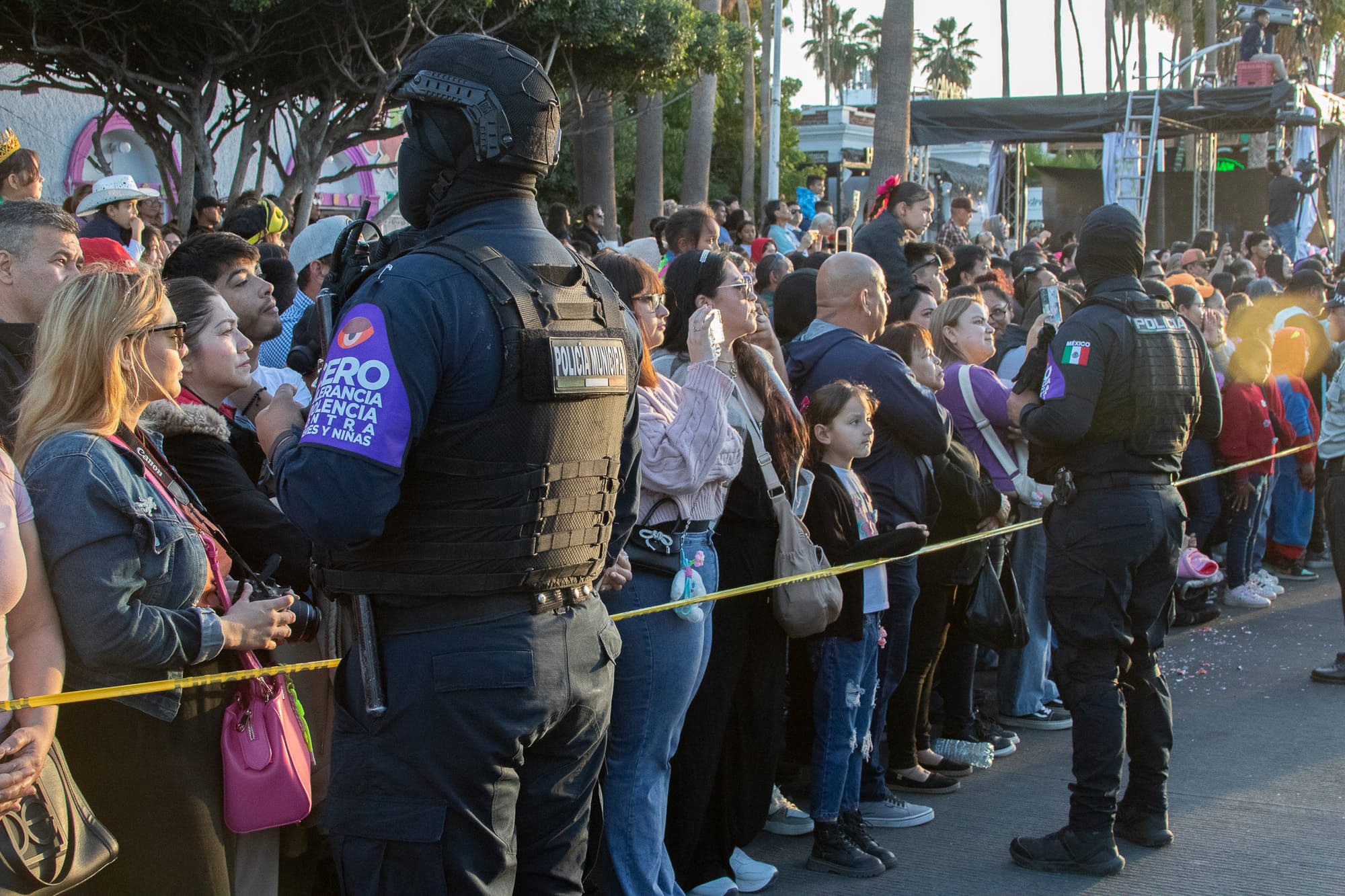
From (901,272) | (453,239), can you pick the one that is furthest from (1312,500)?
(453,239)

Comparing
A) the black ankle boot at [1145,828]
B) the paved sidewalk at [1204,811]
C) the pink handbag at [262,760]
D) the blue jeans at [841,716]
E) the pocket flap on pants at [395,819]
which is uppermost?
the pocket flap on pants at [395,819]

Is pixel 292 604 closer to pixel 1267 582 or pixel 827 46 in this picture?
pixel 1267 582

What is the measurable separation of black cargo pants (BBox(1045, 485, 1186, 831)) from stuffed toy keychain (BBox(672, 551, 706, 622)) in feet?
5.24

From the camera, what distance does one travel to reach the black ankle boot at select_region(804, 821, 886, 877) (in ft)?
14.7

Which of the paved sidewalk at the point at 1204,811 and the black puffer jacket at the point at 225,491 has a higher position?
the black puffer jacket at the point at 225,491

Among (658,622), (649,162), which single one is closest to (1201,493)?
(658,622)

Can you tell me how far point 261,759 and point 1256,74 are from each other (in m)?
22.9

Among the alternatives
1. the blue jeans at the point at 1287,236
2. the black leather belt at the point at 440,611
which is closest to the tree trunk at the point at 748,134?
the blue jeans at the point at 1287,236

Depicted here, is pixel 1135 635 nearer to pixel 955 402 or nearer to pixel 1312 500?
pixel 955 402

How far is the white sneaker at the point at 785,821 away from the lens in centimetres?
489

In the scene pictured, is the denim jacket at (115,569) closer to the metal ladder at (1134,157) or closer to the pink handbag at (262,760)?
the pink handbag at (262,760)

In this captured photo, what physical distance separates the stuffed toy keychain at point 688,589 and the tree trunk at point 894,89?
14098 mm

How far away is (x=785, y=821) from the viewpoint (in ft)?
16.1

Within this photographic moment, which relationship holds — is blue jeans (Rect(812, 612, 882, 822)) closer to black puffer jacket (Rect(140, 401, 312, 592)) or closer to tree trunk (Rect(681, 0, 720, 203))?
black puffer jacket (Rect(140, 401, 312, 592))
